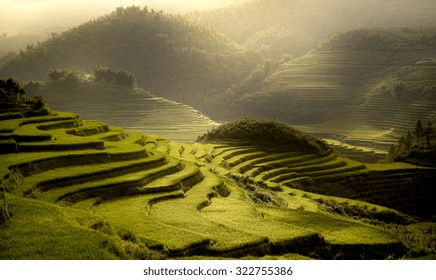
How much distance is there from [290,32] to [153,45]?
71526mm

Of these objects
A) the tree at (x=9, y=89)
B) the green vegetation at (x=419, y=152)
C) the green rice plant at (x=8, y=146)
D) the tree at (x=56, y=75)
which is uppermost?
the tree at (x=56, y=75)

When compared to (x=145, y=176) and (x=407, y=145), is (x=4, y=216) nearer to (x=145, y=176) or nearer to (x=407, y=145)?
(x=145, y=176)

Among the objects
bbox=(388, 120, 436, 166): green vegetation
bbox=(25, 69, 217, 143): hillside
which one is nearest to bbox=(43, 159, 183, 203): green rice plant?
bbox=(388, 120, 436, 166): green vegetation

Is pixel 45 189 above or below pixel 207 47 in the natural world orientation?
below

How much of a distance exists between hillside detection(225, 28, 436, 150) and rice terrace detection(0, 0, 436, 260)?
0.47 m

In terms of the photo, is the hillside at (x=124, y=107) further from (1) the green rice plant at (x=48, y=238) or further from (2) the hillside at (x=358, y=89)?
(1) the green rice plant at (x=48, y=238)

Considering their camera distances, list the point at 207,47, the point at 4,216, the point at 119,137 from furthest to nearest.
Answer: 1. the point at 207,47
2. the point at 119,137
3. the point at 4,216

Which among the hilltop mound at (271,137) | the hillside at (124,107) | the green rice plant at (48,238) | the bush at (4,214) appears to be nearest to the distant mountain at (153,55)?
the hillside at (124,107)

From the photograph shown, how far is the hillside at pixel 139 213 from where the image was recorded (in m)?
10.5

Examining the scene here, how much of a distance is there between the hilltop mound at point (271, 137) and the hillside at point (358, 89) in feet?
71.2

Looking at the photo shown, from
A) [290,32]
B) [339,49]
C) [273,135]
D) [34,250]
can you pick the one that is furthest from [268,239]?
[290,32]

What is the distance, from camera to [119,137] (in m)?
27.7

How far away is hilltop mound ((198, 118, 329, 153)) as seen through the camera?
42.2m

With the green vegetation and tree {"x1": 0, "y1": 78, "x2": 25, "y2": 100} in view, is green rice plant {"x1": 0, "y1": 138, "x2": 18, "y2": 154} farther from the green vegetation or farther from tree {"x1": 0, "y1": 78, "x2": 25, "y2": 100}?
the green vegetation
